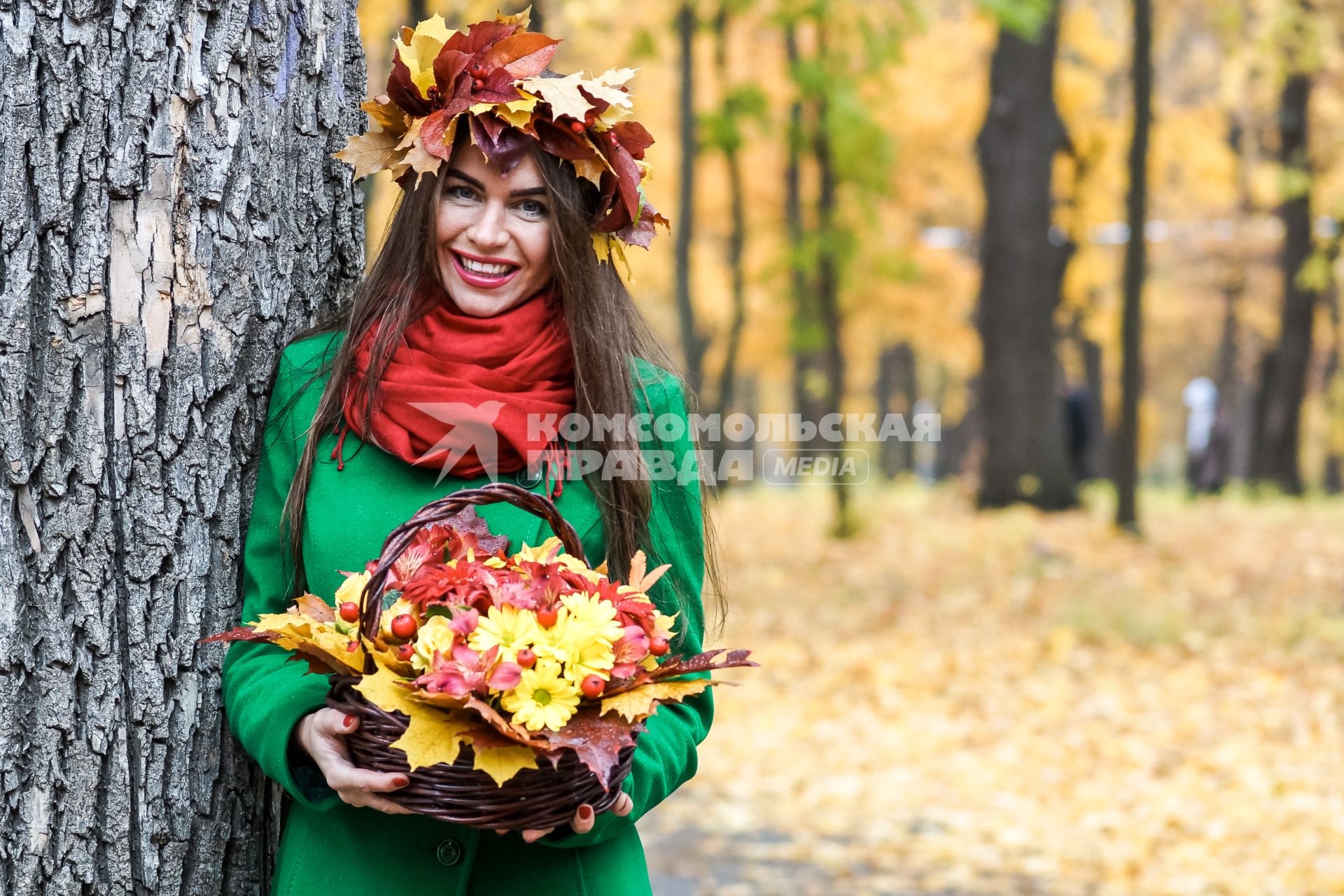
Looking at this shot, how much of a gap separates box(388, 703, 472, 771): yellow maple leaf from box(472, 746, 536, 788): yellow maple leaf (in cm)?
3

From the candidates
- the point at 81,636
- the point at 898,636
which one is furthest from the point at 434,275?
the point at 898,636

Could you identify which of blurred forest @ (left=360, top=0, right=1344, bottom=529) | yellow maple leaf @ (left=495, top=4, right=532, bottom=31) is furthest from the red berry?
blurred forest @ (left=360, top=0, right=1344, bottom=529)

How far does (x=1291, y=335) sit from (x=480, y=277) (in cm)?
1880

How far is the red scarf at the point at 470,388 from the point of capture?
220 cm

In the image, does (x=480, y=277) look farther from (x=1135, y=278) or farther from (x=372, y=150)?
(x=1135, y=278)

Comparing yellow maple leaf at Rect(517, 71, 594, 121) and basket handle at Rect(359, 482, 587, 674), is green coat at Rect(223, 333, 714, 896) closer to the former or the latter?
basket handle at Rect(359, 482, 587, 674)

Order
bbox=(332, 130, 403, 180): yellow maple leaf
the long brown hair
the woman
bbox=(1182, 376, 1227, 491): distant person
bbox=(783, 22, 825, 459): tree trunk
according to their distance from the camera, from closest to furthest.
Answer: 1. the woman
2. the long brown hair
3. bbox=(332, 130, 403, 180): yellow maple leaf
4. bbox=(783, 22, 825, 459): tree trunk
5. bbox=(1182, 376, 1227, 491): distant person

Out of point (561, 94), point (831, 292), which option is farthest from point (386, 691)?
point (831, 292)

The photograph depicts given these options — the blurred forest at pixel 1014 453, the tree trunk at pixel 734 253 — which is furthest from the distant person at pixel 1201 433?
the tree trunk at pixel 734 253

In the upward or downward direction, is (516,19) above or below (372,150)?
above

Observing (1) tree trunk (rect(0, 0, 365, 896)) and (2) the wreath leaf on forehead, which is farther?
(2) the wreath leaf on forehead

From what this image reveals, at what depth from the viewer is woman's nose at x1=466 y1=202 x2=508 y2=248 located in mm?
2256

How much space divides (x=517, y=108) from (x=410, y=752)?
109 centimetres

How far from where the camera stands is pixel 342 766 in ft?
6.11
